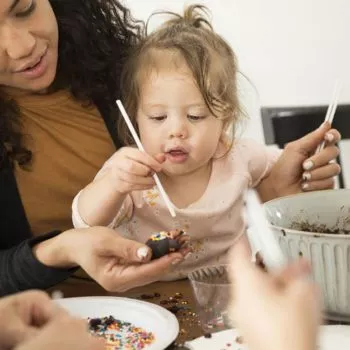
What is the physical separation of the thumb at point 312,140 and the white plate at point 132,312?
1.47ft

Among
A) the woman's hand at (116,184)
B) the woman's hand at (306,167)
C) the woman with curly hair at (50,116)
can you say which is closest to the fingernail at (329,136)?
the woman's hand at (306,167)

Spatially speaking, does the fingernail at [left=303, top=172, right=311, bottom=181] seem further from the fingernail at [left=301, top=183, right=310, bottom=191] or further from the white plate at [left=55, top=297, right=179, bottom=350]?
the white plate at [left=55, top=297, right=179, bottom=350]

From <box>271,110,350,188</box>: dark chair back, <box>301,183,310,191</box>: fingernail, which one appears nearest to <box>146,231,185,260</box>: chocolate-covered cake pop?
<box>301,183,310,191</box>: fingernail

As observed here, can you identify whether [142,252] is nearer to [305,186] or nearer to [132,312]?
Answer: [132,312]

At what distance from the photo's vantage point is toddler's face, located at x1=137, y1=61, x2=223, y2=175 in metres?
1.11

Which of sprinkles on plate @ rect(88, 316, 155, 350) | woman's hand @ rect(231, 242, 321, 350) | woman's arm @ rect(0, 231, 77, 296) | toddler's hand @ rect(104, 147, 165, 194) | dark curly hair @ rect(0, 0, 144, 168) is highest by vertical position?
dark curly hair @ rect(0, 0, 144, 168)

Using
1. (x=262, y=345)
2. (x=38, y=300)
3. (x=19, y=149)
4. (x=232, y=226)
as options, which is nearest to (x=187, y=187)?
(x=232, y=226)

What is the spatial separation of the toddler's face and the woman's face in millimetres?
185

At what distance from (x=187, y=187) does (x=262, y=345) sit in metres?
0.79

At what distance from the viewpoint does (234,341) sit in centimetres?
75

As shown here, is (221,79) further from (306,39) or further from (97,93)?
(306,39)

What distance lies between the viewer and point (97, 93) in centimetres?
129

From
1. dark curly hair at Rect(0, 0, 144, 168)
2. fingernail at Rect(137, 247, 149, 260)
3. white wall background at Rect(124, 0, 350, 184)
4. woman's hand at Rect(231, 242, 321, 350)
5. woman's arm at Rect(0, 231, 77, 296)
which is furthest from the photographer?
white wall background at Rect(124, 0, 350, 184)

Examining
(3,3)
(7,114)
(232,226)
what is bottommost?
(232,226)
